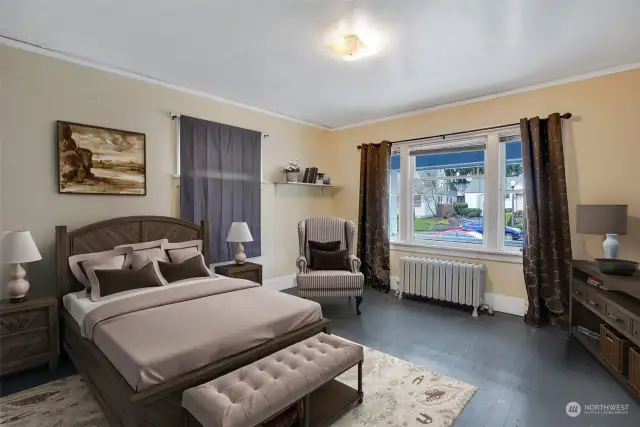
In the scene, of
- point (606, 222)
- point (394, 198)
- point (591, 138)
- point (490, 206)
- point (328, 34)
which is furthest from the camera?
point (394, 198)

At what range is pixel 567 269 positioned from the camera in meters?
3.40

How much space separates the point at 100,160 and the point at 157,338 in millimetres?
2166

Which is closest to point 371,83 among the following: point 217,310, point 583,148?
point 583,148

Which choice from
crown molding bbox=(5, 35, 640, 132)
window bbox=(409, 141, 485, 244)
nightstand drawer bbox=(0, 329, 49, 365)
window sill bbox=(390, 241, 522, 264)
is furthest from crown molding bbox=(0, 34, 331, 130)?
window sill bbox=(390, 241, 522, 264)

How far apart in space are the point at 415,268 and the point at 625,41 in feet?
9.97

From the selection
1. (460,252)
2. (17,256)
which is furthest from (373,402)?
(17,256)

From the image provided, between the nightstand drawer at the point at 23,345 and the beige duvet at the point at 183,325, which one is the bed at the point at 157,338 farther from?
the nightstand drawer at the point at 23,345

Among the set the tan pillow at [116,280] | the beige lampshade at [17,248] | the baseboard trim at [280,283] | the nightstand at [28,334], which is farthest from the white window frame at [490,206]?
the beige lampshade at [17,248]

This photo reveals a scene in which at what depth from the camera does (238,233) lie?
3.85m

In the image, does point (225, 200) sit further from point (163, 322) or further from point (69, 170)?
point (163, 322)

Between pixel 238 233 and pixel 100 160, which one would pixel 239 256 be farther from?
pixel 100 160

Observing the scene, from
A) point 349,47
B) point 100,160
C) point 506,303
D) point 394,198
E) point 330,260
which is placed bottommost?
point 506,303

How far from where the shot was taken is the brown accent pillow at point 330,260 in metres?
4.15

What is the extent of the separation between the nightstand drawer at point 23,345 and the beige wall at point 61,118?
1.87 ft
